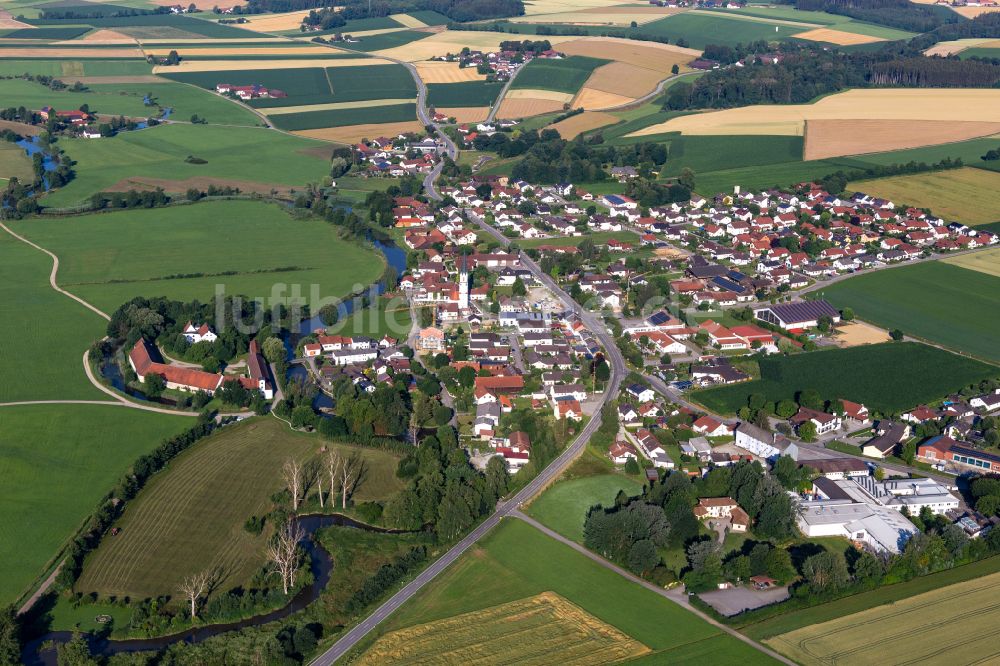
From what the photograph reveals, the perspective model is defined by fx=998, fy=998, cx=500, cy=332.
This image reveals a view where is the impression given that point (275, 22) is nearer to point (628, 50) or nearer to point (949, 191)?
point (628, 50)

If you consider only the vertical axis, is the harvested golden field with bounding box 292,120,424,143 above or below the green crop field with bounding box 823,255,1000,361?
above

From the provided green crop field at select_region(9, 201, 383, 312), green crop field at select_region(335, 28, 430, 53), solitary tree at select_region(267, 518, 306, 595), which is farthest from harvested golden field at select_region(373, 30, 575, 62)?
solitary tree at select_region(267, 518, 306, 595)

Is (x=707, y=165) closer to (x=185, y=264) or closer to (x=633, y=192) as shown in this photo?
(x=633, y=192)

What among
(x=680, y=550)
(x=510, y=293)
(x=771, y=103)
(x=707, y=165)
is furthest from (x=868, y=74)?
(x=680, y=550)

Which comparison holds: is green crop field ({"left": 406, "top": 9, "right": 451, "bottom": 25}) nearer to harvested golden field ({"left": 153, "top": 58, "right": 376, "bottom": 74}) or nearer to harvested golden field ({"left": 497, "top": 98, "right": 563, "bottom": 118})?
harvested golden field ({"left": 153, "top": 58, "right": 376, "bottom": 74})

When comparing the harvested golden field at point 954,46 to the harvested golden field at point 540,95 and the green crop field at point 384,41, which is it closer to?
the harvested golden field at point 540,95
